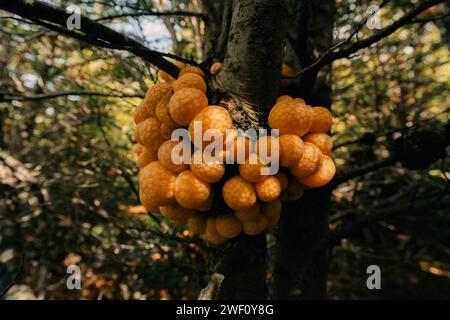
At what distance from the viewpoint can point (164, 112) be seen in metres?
1.32

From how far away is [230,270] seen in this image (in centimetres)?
161

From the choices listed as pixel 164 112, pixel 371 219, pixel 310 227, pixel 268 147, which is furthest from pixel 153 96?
pixel 371 219

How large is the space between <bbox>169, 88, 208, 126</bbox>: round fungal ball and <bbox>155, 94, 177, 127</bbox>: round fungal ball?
57 millimetres

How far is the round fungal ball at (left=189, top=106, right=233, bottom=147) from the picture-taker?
3.99ft

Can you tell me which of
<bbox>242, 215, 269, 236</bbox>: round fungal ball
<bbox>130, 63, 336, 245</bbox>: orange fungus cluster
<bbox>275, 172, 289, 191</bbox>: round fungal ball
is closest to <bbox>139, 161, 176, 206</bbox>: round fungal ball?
<bbox>130, 63, 336, 245</bbox>: orange fungus cluster

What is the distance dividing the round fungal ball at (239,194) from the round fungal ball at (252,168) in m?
0.04

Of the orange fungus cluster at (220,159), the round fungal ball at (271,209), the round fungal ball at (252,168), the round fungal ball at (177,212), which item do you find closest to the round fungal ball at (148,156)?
the orange fungus cluster at (220,159)

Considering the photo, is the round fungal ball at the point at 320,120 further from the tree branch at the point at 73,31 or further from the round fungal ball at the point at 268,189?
the tree branch at the point at 73,31

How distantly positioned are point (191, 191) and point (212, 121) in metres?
0.30

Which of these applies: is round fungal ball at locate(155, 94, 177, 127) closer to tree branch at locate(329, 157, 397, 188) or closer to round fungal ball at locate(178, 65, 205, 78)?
round fungal ball at locate(178, 65, 205, 78)

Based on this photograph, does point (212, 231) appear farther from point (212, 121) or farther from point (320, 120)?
point (320, 120)

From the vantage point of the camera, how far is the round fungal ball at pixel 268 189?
4.17 feet
